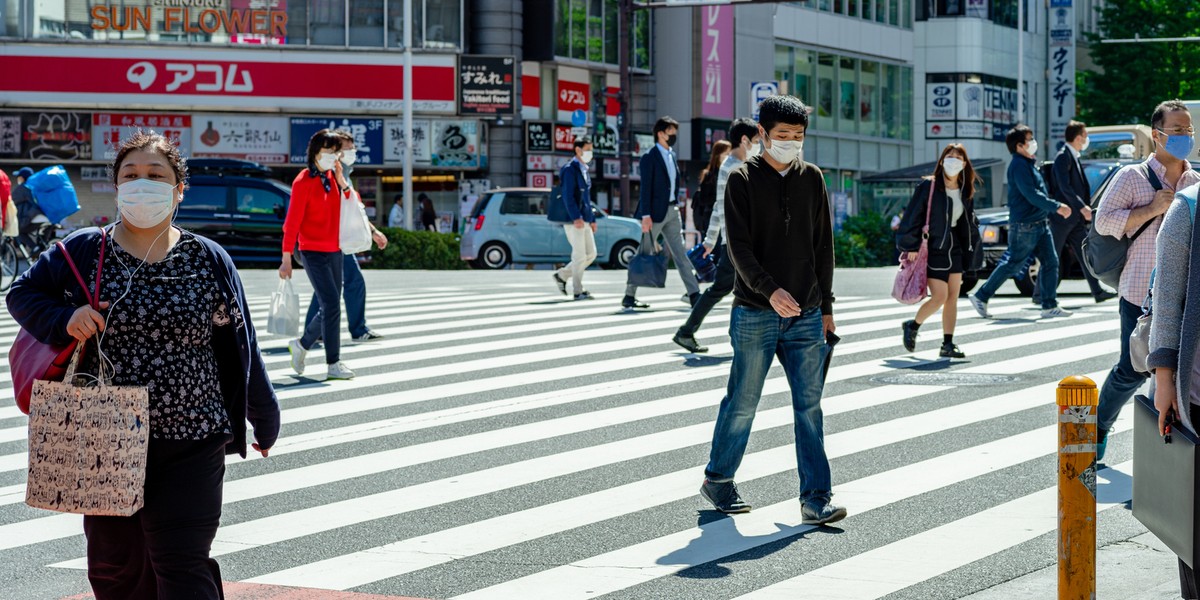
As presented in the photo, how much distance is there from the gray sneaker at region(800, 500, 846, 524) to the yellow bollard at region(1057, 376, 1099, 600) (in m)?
2.17

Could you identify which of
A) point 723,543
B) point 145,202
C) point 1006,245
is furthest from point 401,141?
point 145,202

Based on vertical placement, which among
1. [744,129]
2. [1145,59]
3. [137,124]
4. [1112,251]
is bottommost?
[1112,251]

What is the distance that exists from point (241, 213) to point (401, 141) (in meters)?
11.7

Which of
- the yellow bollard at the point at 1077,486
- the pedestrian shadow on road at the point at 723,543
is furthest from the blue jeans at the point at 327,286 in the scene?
the yellow bollard at the point at 1077,486

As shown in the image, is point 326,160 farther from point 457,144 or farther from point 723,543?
point 457,144

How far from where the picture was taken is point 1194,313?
432cm

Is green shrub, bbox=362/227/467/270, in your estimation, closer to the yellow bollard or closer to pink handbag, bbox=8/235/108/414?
pink handbag, bbox=8/235/108/414

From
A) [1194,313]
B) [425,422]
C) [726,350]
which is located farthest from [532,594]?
[726,350]

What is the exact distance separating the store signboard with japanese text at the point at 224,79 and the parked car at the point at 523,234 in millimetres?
10515

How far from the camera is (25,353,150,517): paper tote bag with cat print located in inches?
166

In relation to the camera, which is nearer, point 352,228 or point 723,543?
point 723,543

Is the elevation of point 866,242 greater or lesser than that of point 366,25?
lesser

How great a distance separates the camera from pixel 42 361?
14.2ft

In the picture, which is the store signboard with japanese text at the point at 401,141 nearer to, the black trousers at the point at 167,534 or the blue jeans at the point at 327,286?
the blue jeans at the point at 327,286
